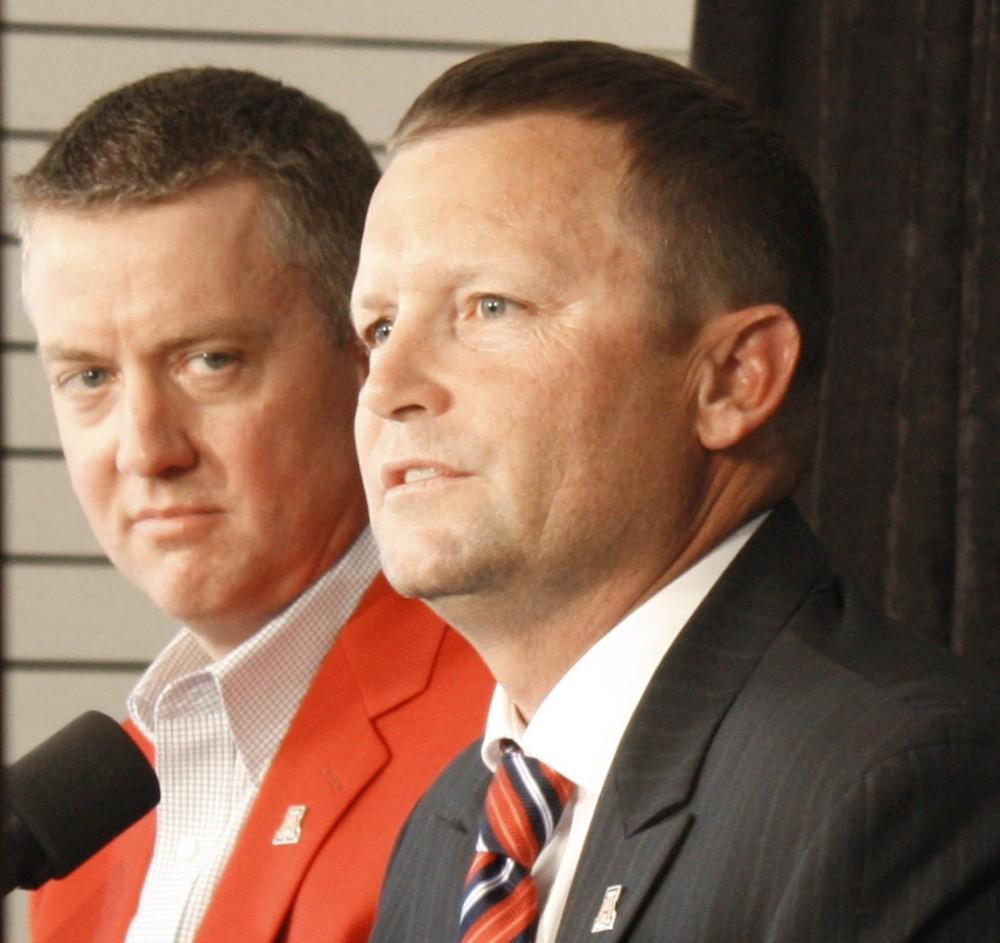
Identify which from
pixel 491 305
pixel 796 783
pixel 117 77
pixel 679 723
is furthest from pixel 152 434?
pixel 117 77

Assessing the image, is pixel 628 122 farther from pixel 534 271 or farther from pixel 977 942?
pixel 977 942

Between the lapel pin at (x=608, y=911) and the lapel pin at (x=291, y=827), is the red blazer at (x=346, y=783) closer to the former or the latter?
the lapel pin at (x=291, y=827)

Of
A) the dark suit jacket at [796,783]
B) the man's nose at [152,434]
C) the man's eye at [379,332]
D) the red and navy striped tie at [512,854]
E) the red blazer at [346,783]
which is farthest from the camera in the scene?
the man's nose at [152,434]

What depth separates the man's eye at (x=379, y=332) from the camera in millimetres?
1804

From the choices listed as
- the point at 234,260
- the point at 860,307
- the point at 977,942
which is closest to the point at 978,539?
the point at 860,307

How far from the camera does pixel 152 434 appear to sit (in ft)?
7.20

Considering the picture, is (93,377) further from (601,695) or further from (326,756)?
(601,695)

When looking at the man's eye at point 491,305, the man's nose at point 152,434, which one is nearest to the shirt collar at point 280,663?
the man's nose at point 152,434

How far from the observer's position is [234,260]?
2254 mm

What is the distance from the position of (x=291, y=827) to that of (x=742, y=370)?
30.4 inches

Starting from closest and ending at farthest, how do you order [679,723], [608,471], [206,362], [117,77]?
[679,723] < [608,471] < [206,362] < [117,77]

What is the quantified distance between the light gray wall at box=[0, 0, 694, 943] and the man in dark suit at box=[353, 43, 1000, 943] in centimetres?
197

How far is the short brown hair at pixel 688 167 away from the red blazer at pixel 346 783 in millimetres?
643

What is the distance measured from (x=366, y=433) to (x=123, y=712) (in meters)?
2.15
